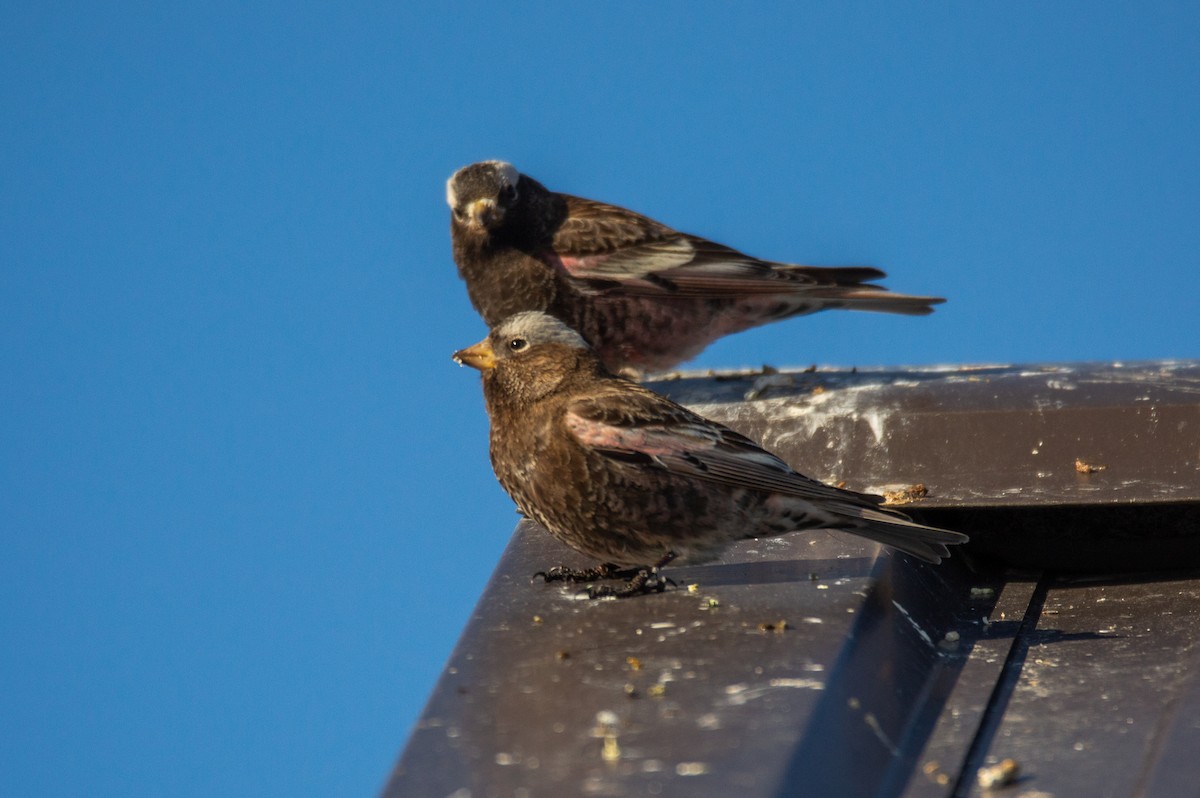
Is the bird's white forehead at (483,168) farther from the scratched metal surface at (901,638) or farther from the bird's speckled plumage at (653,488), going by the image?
the bird's speckled plumage at (653,488)

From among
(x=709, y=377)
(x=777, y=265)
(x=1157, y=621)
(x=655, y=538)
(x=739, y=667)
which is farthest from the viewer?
(x=777, y=265)

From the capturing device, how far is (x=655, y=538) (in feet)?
14.1

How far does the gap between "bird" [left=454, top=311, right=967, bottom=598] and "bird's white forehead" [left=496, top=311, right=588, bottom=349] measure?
337 mm

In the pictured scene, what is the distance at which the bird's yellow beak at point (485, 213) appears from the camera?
281 inches

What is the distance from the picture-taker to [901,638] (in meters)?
3.70

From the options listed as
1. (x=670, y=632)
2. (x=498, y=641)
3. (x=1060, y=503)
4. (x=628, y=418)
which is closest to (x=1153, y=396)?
(x=1060, y=503)

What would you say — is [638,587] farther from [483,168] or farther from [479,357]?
[483,168]

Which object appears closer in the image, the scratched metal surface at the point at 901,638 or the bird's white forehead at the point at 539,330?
the scratched metal surface at the point at 901,638

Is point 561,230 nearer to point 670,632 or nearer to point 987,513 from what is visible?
point 987,513

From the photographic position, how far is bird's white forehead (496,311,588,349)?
4.80 m

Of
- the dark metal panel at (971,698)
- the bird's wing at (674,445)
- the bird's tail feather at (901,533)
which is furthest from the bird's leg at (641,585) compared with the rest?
the dark metal panel at (971,698)

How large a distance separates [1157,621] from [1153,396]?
1246mm

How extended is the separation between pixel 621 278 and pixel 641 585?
3226 millimetres

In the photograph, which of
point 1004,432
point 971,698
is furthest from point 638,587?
point 1004,432
